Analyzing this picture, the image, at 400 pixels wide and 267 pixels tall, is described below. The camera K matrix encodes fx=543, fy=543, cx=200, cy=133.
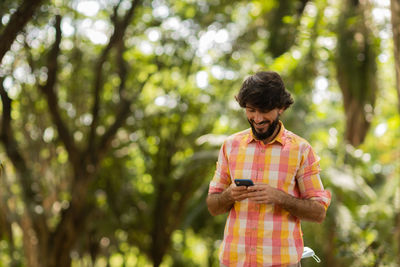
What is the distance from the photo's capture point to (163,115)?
470 inches

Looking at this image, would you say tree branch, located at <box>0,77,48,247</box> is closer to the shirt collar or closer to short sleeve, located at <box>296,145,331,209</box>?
the shirt collar

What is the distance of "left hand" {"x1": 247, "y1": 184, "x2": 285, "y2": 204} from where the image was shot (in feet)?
7.49

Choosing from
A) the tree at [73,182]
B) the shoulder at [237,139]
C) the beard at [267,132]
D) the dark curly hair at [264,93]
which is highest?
the dark curly hair at [264,93]

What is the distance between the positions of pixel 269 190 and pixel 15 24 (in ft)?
8.65

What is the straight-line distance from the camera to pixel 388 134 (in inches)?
635

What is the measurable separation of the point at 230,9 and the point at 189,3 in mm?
959

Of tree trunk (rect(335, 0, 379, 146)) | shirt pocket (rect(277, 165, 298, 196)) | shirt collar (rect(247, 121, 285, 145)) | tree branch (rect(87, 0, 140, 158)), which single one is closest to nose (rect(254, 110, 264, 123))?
shirt collar (rect(247, 121, 285, 145))

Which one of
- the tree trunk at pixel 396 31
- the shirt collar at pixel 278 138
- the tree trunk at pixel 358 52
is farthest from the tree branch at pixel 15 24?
the tree trunk at pixel 358 52

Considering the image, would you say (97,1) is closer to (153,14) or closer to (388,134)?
(153,14)

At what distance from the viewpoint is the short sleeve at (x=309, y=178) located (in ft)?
7.87

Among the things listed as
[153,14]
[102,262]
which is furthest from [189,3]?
[102,262]

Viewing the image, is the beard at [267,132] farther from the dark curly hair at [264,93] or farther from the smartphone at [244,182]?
the smartphone at [244,182]

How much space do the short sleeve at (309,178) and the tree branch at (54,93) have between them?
5286mm

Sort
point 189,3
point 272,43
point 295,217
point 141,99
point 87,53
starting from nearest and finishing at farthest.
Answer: point 295,217 → point 272,43 → point 189,3 → point 87,53 → point 141,99
